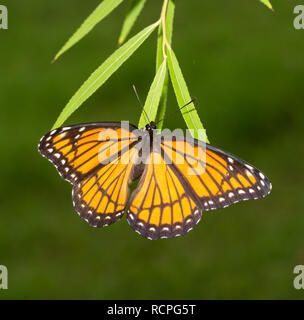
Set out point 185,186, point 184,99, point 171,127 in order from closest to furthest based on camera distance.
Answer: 1. point 184,99
2. point 185,186
3. point 171,127

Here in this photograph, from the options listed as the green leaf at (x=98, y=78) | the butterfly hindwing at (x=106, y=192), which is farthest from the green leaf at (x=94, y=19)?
the butterfly hindwing at (x=106, y=192)

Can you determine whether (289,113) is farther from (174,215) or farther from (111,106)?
(174,215)

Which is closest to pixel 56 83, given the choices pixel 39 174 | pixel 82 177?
pixel 39 174

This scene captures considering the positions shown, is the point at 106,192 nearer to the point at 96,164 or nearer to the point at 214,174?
the point at 96,164

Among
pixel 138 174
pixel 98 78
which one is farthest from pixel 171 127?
pixel 98 78

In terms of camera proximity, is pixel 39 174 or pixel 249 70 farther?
pixel 249 70

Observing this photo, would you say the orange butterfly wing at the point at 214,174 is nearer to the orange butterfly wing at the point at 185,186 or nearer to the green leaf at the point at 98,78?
the orange butterfly wing at the point at 185,186

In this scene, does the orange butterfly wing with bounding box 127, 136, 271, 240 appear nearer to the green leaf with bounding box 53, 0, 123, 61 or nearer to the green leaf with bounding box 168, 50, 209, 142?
the green leaf with bounding box 168, 50, 209, 142
